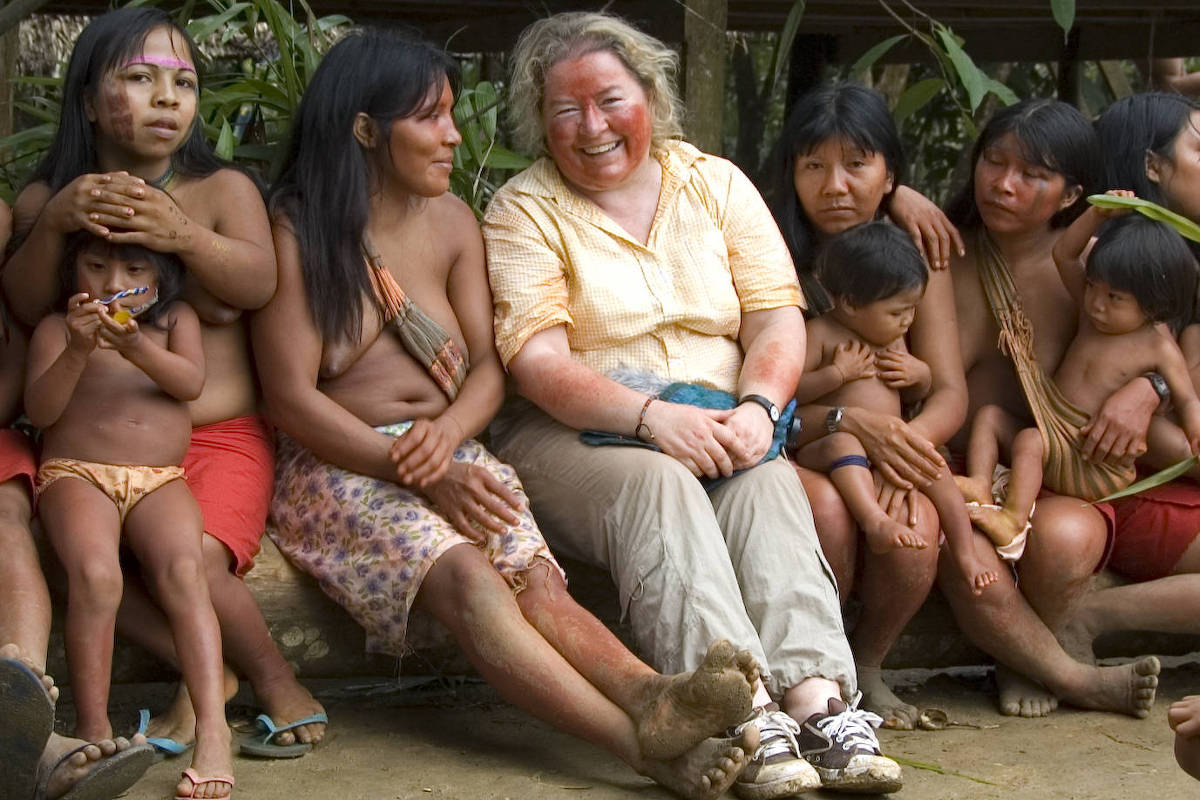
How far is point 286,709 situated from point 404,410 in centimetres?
69

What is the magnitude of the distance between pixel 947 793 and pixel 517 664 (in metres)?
0.89

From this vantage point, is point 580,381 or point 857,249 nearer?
point 580,381

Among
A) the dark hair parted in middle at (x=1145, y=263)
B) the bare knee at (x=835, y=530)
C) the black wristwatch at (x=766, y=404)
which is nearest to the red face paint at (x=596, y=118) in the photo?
the black wristwatch at (x=766, y=404)

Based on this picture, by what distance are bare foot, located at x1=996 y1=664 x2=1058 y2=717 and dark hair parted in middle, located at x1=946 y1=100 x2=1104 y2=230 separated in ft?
3.81

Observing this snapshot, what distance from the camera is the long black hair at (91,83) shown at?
3.26 m

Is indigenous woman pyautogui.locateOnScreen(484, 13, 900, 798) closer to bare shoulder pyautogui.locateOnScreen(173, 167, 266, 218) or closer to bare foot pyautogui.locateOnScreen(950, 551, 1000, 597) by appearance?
bare foot pyautogui.locateOnScreen(950, 551, 1000, 597)

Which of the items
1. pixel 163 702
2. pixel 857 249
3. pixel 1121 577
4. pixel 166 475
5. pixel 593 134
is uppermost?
pixel 593 134

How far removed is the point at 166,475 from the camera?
3127 mm

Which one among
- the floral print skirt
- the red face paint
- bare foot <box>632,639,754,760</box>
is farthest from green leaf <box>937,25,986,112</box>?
bare foot <box>632,639,754,760</box>

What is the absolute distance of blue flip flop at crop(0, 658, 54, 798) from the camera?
2.55m

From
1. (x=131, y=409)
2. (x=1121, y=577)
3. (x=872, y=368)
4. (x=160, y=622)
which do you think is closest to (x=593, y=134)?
(x=872, y=368)

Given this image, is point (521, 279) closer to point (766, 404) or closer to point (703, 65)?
point (766, 404)

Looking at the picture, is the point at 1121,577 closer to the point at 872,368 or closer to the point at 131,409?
the point at 872,368

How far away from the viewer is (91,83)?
3295 millimetres
